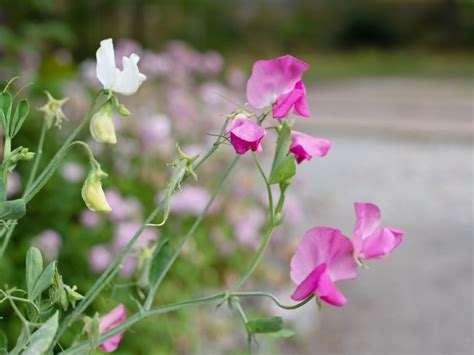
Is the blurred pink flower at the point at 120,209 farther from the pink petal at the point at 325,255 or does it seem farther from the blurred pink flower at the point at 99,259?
the pink petal at the point at 325,255

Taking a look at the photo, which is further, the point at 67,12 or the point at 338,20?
the point at 338,20

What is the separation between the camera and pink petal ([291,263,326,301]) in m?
0.50

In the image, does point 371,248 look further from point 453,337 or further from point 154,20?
point 154,20

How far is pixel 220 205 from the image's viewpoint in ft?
8.96

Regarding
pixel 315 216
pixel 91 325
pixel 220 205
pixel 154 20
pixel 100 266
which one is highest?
pixel 91 325

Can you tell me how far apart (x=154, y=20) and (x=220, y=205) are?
8599 millimetres

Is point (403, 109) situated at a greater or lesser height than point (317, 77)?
greater

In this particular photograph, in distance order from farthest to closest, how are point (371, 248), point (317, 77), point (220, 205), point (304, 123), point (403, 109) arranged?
point (317, 77), point (403, 109), point (304, 123), point (220, 205), point (371, 248)

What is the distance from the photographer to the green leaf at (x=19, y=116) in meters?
0.54

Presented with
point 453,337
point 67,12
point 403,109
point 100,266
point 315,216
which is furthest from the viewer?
point 67,12

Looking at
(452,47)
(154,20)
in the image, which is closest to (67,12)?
(154,20)

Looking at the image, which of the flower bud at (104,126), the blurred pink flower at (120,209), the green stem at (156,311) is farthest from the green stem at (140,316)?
the blurred pink flower at (120,209)

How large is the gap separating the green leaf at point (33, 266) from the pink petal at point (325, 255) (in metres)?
0.14

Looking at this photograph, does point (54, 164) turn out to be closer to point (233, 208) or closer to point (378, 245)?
point (378, 245)
